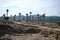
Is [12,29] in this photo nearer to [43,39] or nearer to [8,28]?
[8,28]

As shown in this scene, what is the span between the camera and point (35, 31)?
161ft

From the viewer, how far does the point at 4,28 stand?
48156 mm

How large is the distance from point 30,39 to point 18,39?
97.2 inches

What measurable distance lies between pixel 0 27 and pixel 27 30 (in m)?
8.10

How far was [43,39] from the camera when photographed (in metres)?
33.4

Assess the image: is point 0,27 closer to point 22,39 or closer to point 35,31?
point 35,31

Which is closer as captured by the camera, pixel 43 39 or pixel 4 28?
pixel 43 39

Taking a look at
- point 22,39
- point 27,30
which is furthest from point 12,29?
point 22,39

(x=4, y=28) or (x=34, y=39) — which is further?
(x=4, y=28)

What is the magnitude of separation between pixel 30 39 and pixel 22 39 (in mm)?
1678

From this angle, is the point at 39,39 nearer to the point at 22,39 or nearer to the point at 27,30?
the point at 22,39

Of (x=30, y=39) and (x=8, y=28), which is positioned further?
(x=8, y=28)

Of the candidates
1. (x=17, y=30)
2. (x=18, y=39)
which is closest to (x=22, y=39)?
(x=18, y=39)

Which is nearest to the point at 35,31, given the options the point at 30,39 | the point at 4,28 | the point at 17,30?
the point at 17,30
